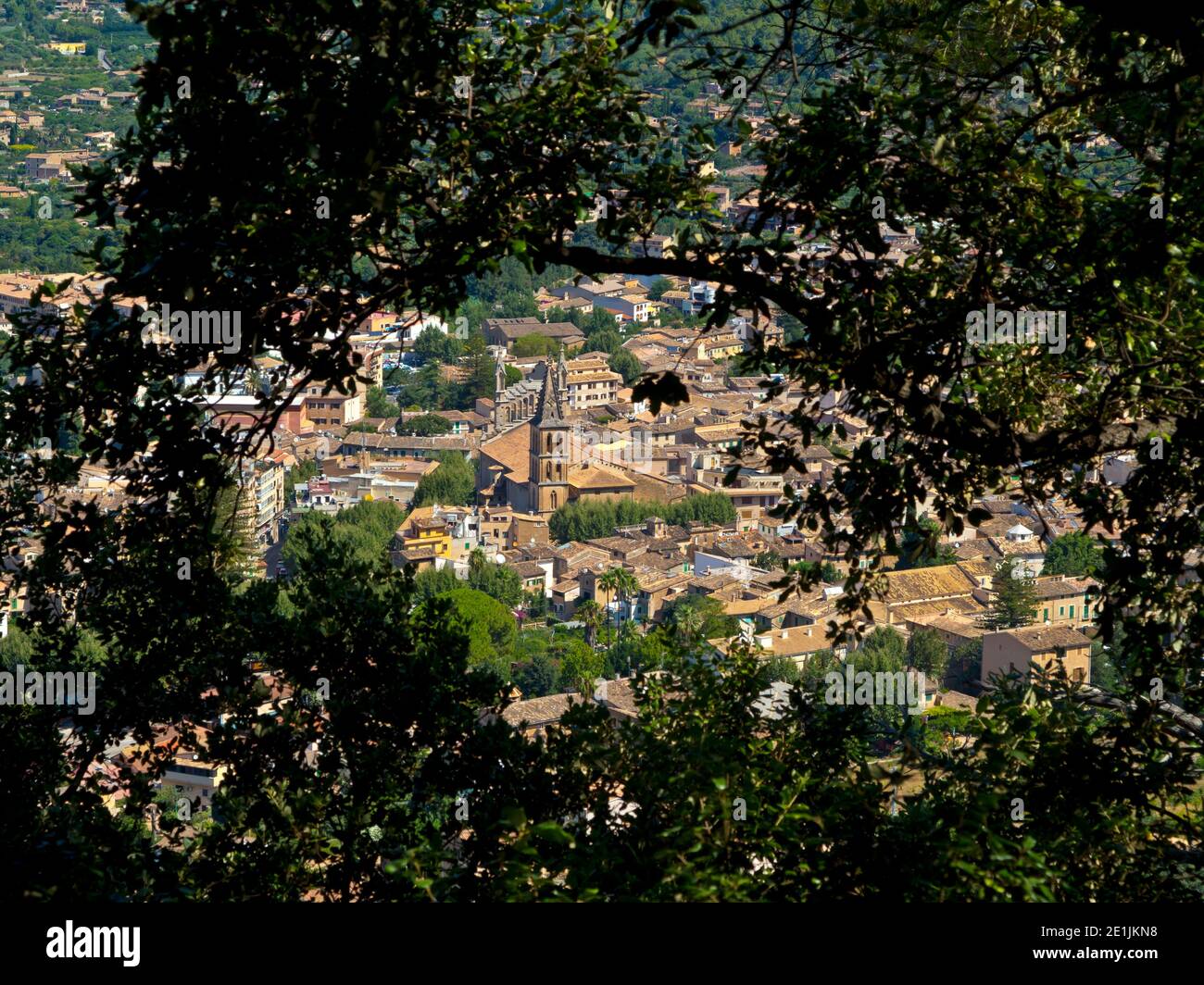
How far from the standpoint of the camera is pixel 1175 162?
3.86 metres

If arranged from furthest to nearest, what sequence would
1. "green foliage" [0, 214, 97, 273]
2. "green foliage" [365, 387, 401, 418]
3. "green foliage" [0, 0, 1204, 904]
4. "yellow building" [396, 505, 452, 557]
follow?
"green foliage" [365, 387, 401, 418] < "green foliage" [0, 214, 97, 273] < "yellow building" [396, 505, 452, 557] < "green foliage" [0, 0, 1204, 904]

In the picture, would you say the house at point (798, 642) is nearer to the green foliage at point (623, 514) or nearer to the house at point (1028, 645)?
the house at point (1028, 645)

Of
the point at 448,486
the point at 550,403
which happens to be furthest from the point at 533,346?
the point at 448,486

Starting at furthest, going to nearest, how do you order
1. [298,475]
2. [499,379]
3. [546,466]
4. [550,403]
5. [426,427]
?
[499,379] < [426,427] < [550,403] < [546,466] < [298,475]

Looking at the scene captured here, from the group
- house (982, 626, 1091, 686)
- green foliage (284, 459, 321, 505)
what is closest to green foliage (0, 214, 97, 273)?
green foliage (284, 459, 321, 505)

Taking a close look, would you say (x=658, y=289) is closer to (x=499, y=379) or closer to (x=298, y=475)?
(x=499, y=379)

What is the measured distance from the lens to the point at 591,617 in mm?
35031

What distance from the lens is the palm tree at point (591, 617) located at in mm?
34903

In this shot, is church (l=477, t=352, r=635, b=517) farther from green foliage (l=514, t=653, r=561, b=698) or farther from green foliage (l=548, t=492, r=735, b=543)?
green foliage (l=514, t=653, r=561, b=698)

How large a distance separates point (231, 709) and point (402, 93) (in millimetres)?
2120

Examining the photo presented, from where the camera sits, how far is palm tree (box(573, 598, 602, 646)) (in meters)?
34.9

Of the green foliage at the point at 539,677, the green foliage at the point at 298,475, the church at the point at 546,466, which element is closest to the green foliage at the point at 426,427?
the church at the point at 546,466
